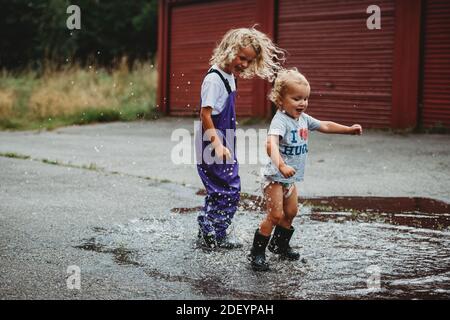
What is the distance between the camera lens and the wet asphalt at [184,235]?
3.97 m

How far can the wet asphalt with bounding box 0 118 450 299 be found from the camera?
3.97m

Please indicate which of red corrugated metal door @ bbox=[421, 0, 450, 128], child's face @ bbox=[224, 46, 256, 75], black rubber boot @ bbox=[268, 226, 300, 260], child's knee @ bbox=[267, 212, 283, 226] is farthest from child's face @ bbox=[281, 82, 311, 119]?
red corrugated metal door @ bbox=[421, 0, 450, 128]

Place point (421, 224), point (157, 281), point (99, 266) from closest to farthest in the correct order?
point (157, 281), point (99, 266), point (421, 224)

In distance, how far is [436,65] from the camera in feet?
41.7

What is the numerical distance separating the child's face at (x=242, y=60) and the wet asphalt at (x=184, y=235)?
131 cm

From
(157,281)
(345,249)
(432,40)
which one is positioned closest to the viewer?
(157,281)

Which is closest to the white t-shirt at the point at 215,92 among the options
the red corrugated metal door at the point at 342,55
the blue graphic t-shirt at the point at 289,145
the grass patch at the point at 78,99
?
the blue graphic t-shirt at the point at 289,145

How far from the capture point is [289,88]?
4.55 metres

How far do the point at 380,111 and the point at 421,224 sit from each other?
26.6ft

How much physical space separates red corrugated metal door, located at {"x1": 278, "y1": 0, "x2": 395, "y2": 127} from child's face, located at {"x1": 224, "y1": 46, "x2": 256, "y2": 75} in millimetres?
9084

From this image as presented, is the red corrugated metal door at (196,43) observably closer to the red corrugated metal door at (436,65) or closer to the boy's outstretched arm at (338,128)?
the red corrugated metal door at (436,65)

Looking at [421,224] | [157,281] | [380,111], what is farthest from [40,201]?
[380,111]
